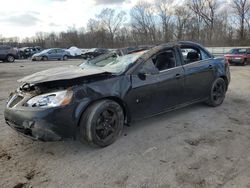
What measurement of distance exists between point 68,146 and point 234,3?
180 ft

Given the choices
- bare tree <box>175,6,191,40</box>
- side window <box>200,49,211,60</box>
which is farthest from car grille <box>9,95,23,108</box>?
bare tree <box>175,6,191,40</box>

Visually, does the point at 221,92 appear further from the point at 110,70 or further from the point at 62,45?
the point at 62,45

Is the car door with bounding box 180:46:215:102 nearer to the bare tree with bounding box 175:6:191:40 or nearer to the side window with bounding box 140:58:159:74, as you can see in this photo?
the side window with bounding box 140:58:159:74

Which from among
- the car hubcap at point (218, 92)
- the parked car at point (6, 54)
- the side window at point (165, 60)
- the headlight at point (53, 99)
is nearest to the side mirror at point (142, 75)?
the side window at point (165, 60)

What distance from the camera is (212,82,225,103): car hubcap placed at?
19.8 feet

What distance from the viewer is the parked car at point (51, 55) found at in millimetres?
28747

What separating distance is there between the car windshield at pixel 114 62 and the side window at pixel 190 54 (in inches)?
44.9

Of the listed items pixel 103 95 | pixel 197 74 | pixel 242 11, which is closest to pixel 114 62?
pixel 103 95

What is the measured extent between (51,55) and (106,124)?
2731cm

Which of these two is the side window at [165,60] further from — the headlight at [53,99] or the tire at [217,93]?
the headlight at [53,99]

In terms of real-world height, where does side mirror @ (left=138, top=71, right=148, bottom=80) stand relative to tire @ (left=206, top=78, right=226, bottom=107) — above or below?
above

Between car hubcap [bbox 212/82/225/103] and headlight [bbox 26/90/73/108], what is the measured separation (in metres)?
3.72

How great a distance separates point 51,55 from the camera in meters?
29.6

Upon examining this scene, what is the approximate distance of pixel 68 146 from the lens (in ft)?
13.4
